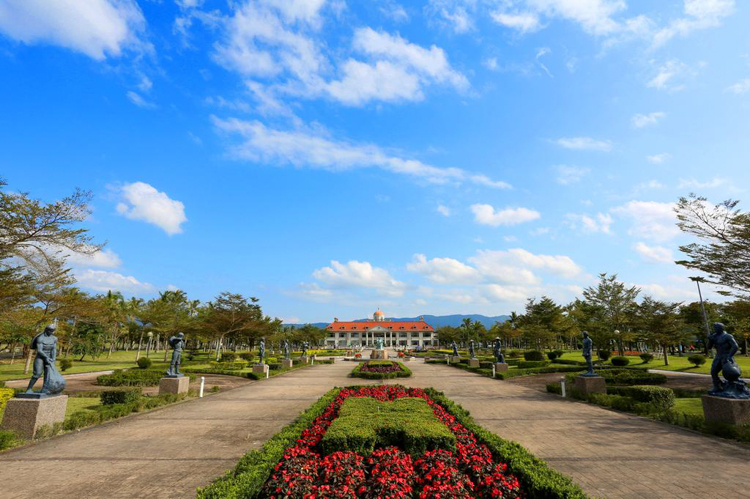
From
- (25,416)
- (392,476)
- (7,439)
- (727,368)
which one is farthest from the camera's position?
(727,368)

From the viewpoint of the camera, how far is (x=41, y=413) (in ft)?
31.2

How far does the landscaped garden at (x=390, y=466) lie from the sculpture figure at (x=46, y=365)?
7523 mm

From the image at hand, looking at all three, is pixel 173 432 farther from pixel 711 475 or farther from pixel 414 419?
pixel 711 475

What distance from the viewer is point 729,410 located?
32.4 feet

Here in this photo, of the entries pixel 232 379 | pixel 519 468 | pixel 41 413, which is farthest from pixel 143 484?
pixel 232 379

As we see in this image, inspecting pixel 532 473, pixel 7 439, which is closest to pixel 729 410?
pixel 532 473

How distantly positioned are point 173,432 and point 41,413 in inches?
136

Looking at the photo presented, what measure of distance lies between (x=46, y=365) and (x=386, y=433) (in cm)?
1035

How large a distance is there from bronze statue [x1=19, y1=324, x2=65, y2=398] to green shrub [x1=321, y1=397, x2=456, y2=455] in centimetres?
874

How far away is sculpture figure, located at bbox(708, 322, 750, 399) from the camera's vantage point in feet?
33.5

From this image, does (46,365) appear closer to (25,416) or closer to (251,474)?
(25,416)

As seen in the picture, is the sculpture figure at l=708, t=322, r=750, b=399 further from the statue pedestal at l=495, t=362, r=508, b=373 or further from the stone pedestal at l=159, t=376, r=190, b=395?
the stone pedestal at l=159, t=376, r=190, b=395

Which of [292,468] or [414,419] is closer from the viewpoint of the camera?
[292,468]

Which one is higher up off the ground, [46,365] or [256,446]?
[46,365]
